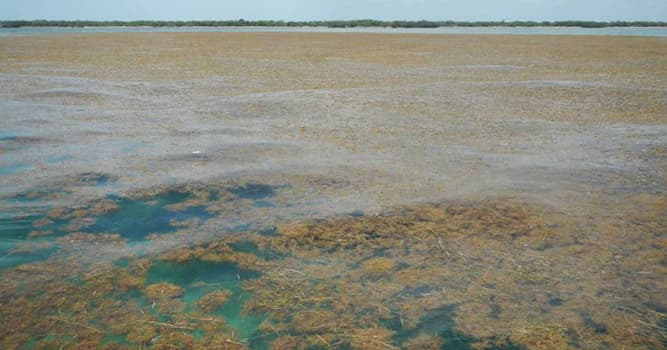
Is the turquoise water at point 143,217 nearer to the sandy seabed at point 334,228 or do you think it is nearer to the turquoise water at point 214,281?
the sandy seabed at point 334,228

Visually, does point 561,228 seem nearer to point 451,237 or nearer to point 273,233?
point 451,237

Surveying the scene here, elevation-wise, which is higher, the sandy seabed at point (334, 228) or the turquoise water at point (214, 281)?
the sandy seabed at point (334, 228)

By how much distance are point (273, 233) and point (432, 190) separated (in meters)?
1.95

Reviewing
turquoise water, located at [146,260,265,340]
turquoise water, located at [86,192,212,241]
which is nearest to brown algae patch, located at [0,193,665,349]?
turquoise water, located at [146,260,265,340]

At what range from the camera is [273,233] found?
4.60 m

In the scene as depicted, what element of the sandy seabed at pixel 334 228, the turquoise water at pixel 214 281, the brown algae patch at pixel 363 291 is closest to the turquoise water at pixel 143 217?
the sandy seabed at pixel 334 228

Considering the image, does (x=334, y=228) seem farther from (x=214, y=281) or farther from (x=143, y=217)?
(x=143, y=217)

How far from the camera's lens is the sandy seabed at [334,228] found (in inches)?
128

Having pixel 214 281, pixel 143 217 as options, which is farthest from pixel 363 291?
pixel 143 217

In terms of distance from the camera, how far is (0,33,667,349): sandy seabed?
3254 millimetres

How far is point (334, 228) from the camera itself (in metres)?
4.70

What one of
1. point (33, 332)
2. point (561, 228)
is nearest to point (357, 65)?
point (561, 228)

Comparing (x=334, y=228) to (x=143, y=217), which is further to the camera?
(x=143, y=217)

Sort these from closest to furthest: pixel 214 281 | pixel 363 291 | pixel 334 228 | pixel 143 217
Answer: pixel 363 291 < pixel 214 281 < pixel 334 228 < pixel 143 217
